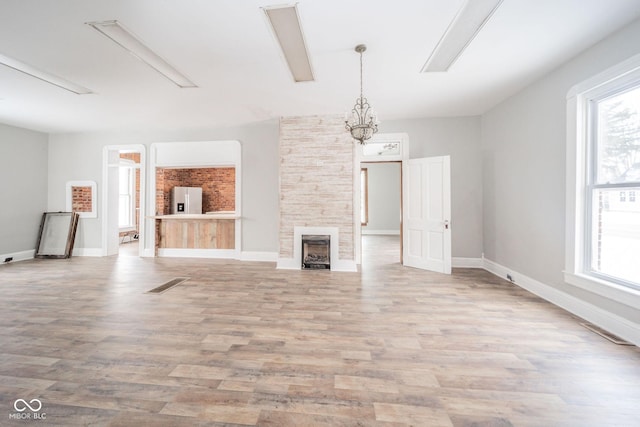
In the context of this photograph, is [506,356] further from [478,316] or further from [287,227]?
[287,227]

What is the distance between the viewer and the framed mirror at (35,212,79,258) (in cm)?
610

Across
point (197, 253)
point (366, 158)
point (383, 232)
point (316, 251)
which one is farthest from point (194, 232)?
point (383, 232)

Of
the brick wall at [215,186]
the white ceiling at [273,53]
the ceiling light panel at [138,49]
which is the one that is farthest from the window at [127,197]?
the ceiling light panel at [138,49]

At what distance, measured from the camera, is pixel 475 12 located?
2393 mm

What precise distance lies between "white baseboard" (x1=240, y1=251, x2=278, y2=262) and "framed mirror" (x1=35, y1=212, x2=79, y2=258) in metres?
3.94

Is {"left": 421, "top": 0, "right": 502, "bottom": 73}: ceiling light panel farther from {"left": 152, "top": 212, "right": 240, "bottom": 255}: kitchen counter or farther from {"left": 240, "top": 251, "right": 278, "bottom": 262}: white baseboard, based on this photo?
{"left": 152, "top": 212, "right": 240, "bottom": 255}: kitchen counter

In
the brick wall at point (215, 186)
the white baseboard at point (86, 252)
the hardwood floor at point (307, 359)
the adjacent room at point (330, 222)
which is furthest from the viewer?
the brick wall at point (215, 186)

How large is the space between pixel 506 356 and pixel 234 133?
5783 millimetres

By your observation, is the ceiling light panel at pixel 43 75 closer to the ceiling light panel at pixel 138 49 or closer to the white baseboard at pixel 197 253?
the ceiling light panel at pixel 138 49

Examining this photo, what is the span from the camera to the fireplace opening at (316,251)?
5105 mm

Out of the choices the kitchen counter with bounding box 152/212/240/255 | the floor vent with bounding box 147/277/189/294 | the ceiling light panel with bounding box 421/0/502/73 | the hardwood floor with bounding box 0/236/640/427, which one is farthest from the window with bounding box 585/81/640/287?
the kitchen counter with bounding box 152/212/240/255

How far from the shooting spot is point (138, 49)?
9.83ft

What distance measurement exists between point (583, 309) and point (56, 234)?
9.29 m

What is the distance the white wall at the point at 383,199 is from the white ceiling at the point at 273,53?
5.78 meters
